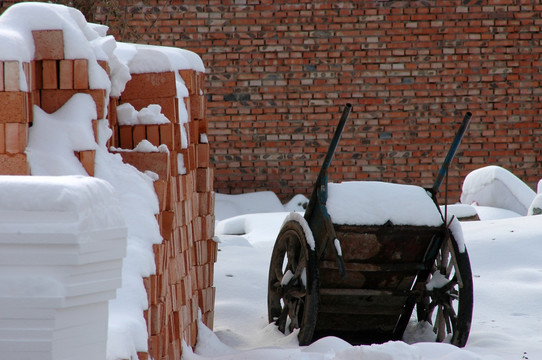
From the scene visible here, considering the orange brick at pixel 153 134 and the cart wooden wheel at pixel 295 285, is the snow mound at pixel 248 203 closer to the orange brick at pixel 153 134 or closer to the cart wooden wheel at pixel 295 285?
the cart wooden wheel at pixel 295 285

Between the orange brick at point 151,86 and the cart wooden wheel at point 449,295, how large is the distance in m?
1.79

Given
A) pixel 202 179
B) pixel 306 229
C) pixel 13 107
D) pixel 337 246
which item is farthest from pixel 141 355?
pixel 202 179

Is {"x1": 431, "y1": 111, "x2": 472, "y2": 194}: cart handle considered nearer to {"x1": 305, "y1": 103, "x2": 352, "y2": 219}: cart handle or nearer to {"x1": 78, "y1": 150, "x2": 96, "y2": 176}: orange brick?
{"x1": 305, "y1": 103, "x2": 352, "y2": 219}: cart handle

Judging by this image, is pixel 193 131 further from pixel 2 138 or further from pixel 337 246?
pixel 2 138

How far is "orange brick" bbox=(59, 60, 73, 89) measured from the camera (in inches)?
104

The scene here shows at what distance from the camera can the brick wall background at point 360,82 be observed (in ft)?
31.6

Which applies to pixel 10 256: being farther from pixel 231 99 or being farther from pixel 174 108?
pixel 231 99

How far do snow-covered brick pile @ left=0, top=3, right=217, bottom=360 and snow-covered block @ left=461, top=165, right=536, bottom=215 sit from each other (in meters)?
5.81

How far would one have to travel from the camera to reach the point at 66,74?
267 cm

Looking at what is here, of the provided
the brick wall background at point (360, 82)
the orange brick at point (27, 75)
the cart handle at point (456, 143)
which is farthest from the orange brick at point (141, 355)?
the brick wall background at point (360, 82)

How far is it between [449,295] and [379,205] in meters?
0.67

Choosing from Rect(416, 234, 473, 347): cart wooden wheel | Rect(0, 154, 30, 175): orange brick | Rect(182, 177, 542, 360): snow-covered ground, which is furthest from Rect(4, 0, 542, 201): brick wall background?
Rect(0, 154, 30, 175): orange brick

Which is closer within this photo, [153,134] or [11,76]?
[11,76]

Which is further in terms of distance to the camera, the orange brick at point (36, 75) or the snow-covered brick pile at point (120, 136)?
the orange brick at point (36, 75)
